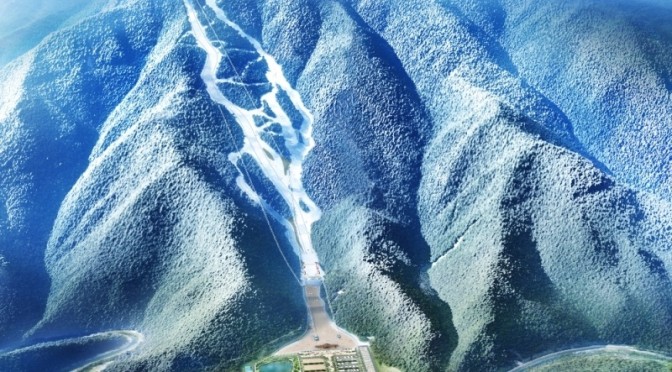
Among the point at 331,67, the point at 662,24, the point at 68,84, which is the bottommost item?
the point at 662,24

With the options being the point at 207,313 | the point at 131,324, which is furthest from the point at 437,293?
the point at 131,324

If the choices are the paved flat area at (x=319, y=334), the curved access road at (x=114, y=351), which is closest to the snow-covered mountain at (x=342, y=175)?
the paved flat area at (x=319, y=334)

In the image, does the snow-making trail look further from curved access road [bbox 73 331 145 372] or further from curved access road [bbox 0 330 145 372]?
curved access road [bbox 0 330 145 372]

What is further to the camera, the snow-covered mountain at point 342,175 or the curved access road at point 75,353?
the snow-covered mountain at point 342,175

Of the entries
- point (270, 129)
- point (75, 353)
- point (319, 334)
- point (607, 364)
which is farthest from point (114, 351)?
point (607, 364)

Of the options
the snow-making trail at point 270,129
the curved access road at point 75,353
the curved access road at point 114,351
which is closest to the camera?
the curved access road at point 114,351

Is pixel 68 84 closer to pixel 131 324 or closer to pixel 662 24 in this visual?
pixel 131 324

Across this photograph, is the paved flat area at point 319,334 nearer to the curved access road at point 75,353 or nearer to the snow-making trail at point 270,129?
the snow-making trail at point 270,129
